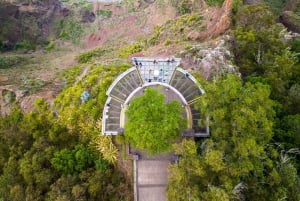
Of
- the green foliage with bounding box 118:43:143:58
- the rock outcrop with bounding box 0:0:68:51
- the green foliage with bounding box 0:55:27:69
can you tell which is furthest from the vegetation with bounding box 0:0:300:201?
the rock outcrop with bounding box 0:0:68:51

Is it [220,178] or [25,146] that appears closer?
[220,178]

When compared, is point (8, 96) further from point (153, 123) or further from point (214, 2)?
point (214, 2)

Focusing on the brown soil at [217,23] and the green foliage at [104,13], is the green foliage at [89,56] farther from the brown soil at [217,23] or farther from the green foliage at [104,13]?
the green foliage at [104,13]

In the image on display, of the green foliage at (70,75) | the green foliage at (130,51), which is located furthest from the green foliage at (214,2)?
the green foliage at (70,75)

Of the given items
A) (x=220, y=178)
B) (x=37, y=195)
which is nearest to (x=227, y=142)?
(x=220, y=178)

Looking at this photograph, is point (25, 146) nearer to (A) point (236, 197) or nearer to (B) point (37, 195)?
(B) point (37, 195)

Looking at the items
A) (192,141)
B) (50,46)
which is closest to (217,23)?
(192,141)

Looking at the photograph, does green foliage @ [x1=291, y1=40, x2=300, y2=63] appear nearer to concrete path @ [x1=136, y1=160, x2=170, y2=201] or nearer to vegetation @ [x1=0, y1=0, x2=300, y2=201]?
vegetation @ [x1=0, y1=0, x2=300, y2=201]
